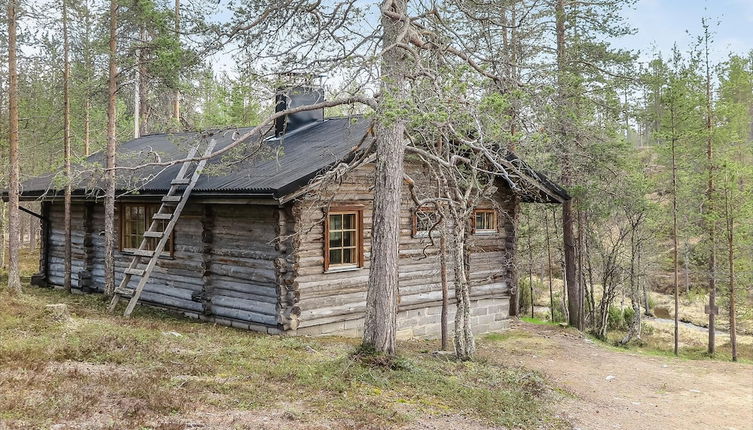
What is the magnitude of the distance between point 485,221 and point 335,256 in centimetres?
555

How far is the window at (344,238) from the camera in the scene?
14.0m

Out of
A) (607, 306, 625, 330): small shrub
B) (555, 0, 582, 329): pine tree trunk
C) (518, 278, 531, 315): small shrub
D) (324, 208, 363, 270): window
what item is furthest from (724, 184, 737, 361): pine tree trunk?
(324, 208, 363, 270): window

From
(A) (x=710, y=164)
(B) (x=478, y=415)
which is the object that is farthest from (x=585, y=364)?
(A) (x=710, y=164)

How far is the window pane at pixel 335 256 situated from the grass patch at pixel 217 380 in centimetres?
233

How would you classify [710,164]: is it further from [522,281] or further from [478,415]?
[478,415]

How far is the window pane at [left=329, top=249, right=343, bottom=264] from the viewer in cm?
1410

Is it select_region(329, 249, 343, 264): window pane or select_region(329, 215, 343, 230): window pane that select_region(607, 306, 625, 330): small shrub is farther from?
select_region(329, 215, 343, 230): window pane

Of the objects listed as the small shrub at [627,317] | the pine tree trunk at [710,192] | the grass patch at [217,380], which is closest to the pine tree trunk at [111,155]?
the grass patch at [217,380]

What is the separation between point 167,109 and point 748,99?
40714 mm

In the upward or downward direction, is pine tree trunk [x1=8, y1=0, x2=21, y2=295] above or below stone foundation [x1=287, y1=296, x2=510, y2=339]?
above

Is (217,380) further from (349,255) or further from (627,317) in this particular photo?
(627,317)

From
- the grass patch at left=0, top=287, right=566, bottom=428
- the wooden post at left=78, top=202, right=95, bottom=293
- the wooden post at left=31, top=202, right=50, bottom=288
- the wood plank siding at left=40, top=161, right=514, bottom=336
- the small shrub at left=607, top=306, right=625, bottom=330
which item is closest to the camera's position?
the grass patch at left=0, top=287, right=566, bottom=428

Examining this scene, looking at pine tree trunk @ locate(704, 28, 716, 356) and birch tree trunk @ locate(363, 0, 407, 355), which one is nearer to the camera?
birch tree trunk @ locate(363, 0, 407, 355)

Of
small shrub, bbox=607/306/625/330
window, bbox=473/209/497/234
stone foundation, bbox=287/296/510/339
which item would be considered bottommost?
small shrub, bbox=607/306/625/330
